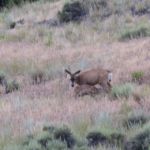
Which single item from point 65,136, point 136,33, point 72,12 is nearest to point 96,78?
point 65,136

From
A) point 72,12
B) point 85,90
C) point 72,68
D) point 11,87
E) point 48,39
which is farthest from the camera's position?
point 72,12

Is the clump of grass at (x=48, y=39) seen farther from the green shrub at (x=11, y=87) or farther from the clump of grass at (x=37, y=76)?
the green shrub at (x=11, y=87)

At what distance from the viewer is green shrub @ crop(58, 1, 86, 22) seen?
29.0m

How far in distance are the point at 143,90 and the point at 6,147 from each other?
475 centimetres

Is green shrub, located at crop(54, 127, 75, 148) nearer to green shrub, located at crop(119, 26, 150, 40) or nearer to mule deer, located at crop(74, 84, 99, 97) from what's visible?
mule deer, located at crop(74, 84, 99, 97)

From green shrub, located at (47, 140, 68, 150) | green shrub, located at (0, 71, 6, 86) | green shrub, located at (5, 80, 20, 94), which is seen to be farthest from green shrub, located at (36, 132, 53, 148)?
green shrub, located at (0, 71, 6, 86)

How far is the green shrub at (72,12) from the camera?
29000 millimetres

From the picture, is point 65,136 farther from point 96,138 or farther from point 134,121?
point 134,121

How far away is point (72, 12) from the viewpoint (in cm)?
2925

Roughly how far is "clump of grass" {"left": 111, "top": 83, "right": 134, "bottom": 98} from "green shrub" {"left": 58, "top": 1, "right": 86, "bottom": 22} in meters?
13.4

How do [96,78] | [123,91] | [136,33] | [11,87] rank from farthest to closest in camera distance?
1. [136,33]
2. [11,87]
3. [96,78]
4. [123,91]

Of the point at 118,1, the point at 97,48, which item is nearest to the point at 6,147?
the point at 97,48

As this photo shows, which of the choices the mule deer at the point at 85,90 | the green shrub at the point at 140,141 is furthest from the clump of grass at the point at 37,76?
the green shrub at the point at 140,141

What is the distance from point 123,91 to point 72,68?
4.11 meters
